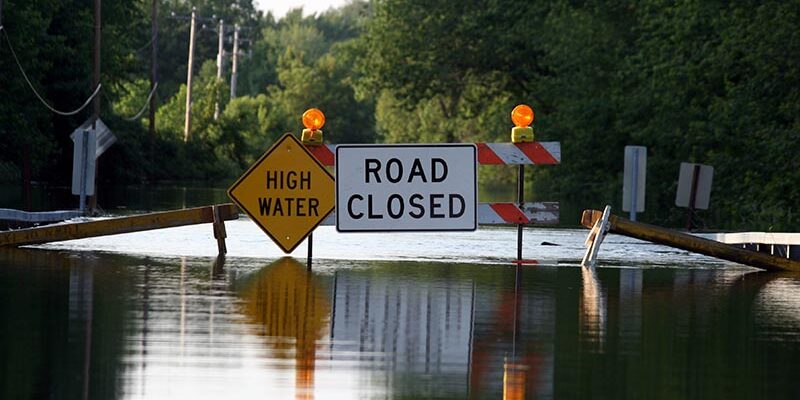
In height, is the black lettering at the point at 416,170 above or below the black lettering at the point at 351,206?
above

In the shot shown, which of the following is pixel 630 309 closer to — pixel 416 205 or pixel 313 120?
pixel 416 205

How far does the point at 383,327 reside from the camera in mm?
11719

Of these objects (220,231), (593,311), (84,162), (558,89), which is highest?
(558,89)

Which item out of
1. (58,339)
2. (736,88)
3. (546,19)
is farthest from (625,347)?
(546,19)

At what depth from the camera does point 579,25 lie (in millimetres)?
65438

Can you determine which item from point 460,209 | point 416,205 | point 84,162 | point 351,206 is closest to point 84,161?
point 84,162

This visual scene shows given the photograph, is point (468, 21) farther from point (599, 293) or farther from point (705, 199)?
point (599, 293)

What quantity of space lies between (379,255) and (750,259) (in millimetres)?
3963

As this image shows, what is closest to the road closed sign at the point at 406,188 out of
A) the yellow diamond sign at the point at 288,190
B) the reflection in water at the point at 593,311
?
the yellow diamond sign at the point at 288,190

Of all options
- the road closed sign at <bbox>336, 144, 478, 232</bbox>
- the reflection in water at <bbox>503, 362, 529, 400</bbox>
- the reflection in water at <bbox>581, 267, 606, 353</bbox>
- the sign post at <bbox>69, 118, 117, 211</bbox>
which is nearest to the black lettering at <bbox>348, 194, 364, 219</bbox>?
the road closed sign at <bbox>336, 144, 478, 232</bbox>

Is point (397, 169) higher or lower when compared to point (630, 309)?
higher

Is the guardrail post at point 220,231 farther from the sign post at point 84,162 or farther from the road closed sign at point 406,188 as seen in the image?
the sign post at point 84,162

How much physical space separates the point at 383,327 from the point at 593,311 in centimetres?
211

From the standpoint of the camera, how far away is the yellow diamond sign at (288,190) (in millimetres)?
17609
